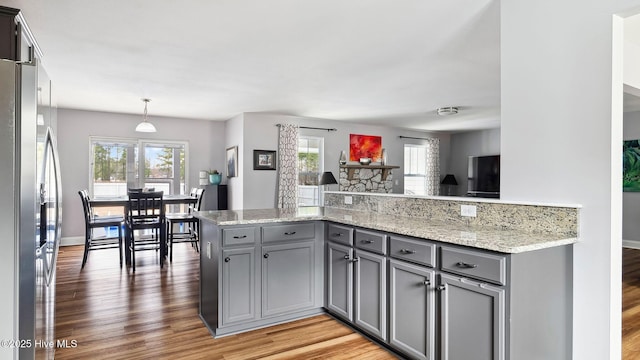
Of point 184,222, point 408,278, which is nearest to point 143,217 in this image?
point 184,222

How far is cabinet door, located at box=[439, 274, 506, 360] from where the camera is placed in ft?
5.86

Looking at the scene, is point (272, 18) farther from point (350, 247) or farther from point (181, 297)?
point (181, 297)

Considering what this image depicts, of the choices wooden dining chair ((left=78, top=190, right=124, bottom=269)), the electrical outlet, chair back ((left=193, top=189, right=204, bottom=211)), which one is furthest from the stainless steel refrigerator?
chair back ((left=193, top=189, right=204, bottom=211))

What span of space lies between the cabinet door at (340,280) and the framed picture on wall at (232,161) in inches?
163

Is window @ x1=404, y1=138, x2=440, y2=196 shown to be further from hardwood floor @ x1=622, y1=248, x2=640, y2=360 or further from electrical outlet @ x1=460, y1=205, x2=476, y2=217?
electrical outlet @ x1=460, y1=205, x2=476, y2=217

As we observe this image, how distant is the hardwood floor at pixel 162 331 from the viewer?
2486 millimetres

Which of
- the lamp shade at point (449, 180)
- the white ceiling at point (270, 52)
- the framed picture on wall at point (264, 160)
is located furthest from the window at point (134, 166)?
the lamp shade at point (449, 180)

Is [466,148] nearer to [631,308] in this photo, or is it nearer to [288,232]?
[631,308]

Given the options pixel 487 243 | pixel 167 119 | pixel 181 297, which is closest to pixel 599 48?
pixel 487 243

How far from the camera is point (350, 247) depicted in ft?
9.29

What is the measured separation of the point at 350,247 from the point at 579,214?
149cm

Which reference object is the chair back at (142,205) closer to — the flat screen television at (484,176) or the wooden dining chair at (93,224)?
the wooden dining chair at (93,224)

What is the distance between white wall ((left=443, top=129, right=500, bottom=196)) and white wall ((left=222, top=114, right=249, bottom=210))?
5583mm

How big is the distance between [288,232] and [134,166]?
5027mm
